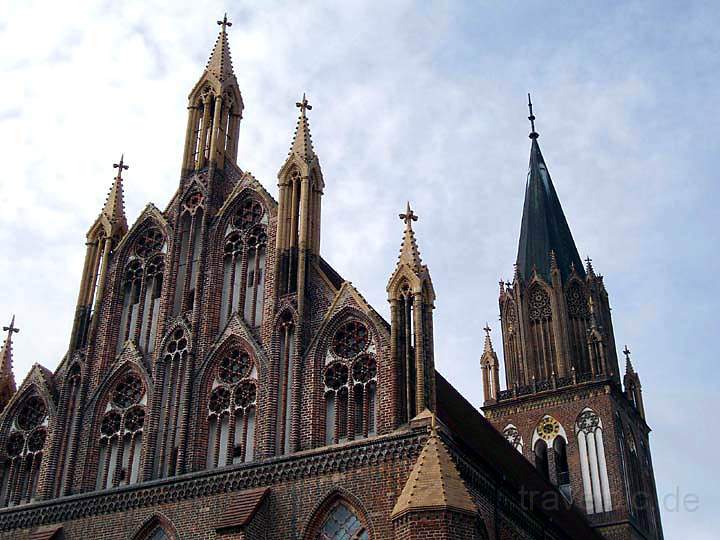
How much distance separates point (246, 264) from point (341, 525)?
7.38 m

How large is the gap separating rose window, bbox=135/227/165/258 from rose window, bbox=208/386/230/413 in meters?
5.14

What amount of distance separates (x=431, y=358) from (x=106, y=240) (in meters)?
10.9

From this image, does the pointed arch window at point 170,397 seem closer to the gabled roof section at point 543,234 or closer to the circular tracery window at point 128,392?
the circular tracery window at point 128,392

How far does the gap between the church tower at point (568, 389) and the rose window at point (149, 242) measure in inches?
715

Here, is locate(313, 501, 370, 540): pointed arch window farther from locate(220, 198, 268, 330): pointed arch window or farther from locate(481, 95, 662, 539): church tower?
locate(481, 95, 662, 539): church tower

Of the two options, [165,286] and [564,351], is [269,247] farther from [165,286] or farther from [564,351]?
[564,351]

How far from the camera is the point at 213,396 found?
73.8 ft

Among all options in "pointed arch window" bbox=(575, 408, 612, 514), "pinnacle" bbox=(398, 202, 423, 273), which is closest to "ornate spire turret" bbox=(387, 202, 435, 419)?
"pinnacle" bbox=(398, 202, 423, 273)

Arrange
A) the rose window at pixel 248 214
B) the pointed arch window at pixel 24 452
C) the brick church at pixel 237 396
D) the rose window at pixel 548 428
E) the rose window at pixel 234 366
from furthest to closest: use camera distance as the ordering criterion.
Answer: the rose window at pixel 548 428 < the rose window at pixel 248 214 < the pointed arch window at pixel 24 452 < the rose window at pixel 234 366 < the brick church at pixel 237 396

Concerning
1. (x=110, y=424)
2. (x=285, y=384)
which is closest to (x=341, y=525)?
(x=285, y=384)

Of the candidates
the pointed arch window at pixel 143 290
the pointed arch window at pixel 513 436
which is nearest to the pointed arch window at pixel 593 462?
the pointed arch window at pixel 513 436

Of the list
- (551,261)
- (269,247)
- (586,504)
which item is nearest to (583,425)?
(586,504)

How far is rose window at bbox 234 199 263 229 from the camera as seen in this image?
24.6 meters

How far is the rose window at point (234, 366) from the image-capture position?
22375mm
